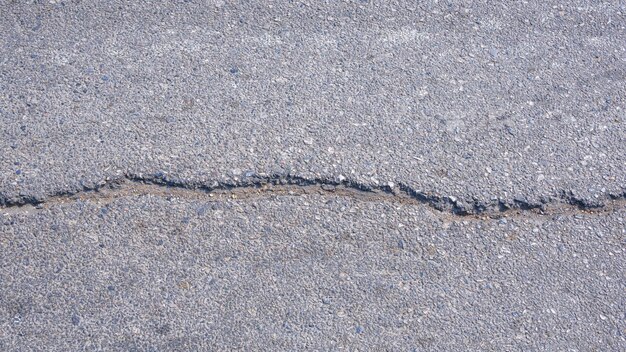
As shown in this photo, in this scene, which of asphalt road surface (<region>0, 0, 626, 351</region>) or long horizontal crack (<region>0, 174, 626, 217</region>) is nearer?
asphalt road surface (<region>0, 0, 626, 351</region>)

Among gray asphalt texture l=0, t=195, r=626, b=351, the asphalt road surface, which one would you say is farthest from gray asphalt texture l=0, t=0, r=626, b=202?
gray asphalt texture l=0, t=195, r=626, b=351

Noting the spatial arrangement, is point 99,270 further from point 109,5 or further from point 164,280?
point 109,5

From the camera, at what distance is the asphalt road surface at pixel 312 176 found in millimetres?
2969

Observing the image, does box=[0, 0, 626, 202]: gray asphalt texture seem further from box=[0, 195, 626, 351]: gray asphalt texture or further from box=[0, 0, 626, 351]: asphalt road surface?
box=[0, 195, 626, 351]: gray asphalt texture

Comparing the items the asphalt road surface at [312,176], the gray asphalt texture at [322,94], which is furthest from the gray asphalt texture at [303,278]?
the gray asphalt texture at [322,94]

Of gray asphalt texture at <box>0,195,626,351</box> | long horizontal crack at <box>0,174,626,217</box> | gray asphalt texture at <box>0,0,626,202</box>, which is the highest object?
gray asphalt texture at <box>0,0,626,202</box>

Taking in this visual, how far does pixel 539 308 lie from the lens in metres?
3.05

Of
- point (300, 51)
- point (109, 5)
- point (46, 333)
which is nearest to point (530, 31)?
point (300, 51)

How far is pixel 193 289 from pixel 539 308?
139 cm

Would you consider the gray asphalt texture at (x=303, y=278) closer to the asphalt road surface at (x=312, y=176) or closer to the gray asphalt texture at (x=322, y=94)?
the asphalt road surface at (x=312, y=176)

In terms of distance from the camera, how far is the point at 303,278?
3076 mm

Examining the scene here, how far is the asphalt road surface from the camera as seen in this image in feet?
9.74

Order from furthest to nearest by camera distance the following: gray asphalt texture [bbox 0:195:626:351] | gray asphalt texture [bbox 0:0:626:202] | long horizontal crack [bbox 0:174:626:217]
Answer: gray asphalt texture [bbox 0:0:626:202] < long horizontal crack [bbox 0:174:626:217] < gray asphalt texture [bbox 0:195:626:351]

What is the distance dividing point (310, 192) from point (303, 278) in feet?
1.48
